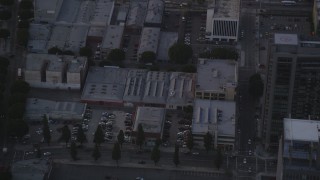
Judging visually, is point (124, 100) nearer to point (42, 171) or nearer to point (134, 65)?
point (134, 65)

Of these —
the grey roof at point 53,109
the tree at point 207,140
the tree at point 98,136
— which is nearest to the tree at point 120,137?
the tree at point 98,136

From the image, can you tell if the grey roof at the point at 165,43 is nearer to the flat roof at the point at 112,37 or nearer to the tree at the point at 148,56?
the tree at the point at 148,56

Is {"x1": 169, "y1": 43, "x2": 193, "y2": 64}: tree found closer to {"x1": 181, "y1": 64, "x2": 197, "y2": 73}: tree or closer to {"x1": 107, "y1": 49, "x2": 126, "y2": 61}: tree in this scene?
{"x1": 181, "y1": 64, "x2": 197, "y2": 73}: tree

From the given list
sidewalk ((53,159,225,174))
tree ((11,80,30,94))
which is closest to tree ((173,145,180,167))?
sidewalk ((53,159,225,174))

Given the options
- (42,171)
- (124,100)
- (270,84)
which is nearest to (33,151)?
(42,171)

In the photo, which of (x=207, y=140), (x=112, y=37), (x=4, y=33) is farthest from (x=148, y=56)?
(x=4, y=33)

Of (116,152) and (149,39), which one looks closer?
(116,152)

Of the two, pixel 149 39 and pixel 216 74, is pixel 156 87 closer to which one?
pixel 216 74
